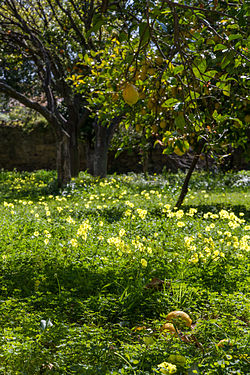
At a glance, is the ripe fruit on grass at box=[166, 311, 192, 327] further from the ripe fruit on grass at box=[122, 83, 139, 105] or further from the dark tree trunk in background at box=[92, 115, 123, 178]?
the dark tree trunk in background at box=[92, 115, 123, 178]

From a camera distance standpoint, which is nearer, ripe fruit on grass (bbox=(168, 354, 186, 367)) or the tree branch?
ripe fruit on grass (bbox=(168, 354, 186, 367))

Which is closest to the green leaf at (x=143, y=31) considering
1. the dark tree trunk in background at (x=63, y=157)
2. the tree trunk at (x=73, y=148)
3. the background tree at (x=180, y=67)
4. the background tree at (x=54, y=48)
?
the background tree at (x=180, y=67)

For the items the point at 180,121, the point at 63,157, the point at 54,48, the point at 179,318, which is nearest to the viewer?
the point at 180,121

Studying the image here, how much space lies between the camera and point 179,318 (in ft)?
8.61

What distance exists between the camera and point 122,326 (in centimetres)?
276

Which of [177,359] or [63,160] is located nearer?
[177,359]

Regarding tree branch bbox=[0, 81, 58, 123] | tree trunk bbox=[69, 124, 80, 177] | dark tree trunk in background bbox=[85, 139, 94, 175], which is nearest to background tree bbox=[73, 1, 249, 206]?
tree branch bbox=[0, 81, 58, 123]

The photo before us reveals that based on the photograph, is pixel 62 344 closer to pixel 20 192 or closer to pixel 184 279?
pixel 184 279

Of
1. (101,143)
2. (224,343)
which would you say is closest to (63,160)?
(101,143)

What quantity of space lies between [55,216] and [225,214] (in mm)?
2865

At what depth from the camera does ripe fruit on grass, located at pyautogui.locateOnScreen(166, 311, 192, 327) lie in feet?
8.46

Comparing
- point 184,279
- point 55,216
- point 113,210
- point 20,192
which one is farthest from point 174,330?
point 20,192

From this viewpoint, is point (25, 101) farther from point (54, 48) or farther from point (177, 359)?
point (177, 359)

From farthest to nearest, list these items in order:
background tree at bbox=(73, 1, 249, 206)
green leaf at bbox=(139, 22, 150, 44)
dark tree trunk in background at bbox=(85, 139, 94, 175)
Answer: dark tree trunk in background at bbox=(85, 139, 94, 175) < background tree at bbox=(73, 1, 249, 206) < green leaf at bbox=(139, 22, 150, 44)
